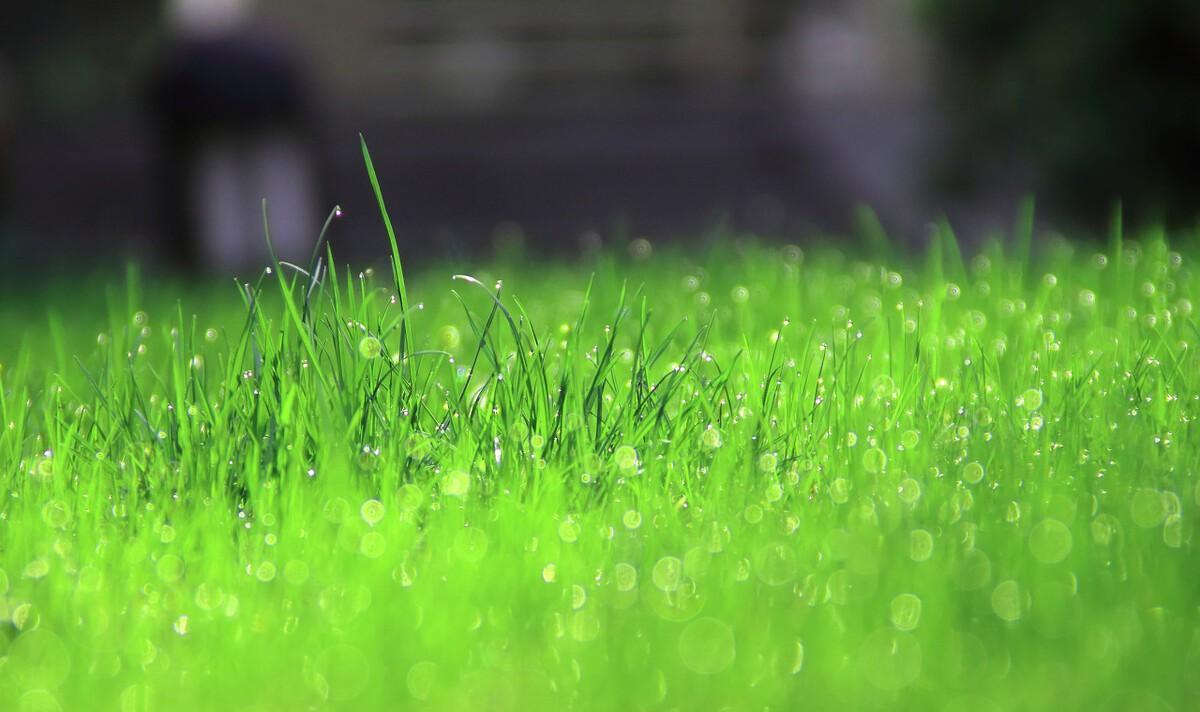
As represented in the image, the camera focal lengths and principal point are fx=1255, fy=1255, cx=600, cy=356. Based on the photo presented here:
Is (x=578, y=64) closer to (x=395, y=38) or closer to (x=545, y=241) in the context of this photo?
(x=395, y=38)

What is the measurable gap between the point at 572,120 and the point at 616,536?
10.7m

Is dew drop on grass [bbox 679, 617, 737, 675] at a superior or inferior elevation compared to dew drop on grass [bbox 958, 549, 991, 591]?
inferior

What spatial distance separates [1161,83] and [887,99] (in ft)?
19.5

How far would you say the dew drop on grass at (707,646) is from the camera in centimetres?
127

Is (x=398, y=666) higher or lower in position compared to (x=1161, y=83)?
lower

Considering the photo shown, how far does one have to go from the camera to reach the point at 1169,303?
2.66 metres

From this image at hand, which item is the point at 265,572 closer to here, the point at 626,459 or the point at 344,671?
the point at 344,671

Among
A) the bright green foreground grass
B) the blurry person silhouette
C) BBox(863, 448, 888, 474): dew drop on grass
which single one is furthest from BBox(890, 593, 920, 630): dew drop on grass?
the blurry person silhouette

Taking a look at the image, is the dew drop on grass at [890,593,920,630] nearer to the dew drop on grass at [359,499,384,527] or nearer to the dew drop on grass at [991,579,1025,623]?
the dew drop on grass at [991,579,1025,623]

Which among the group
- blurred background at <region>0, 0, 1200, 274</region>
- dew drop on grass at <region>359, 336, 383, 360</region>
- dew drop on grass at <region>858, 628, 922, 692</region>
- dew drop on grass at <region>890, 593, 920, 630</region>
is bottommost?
dew drop on grass at <region>858, 628, 922, 692</region>

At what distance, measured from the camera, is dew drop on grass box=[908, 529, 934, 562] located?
1448 mm

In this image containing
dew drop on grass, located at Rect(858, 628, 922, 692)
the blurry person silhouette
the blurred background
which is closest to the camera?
dew drop on grass, located at Rect(858, 628, 922, 692)

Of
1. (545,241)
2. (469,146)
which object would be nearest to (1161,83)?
(545,241)

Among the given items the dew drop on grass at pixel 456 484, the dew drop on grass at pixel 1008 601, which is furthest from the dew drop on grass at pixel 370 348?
the dew drop on grass at pixel 1008 601
